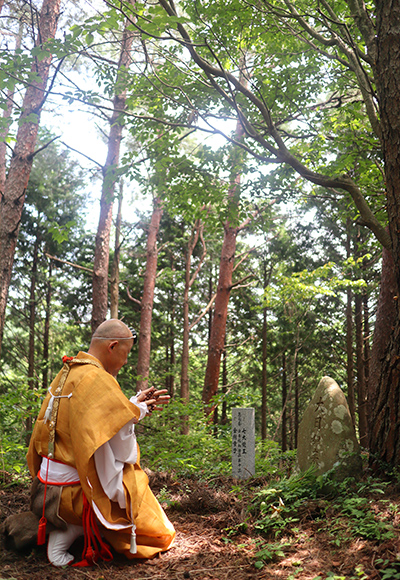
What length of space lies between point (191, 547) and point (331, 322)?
13.7 metres

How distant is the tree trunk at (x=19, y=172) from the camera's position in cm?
642

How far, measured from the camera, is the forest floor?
266cm

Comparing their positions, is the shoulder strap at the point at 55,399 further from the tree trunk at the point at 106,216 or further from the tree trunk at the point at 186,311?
the tree trunk at the point at 186,311

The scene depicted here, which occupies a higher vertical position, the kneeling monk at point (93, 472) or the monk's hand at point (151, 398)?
the monk's hand at point (151, 398)

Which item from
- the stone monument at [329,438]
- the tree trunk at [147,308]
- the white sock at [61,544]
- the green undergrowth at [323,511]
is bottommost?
the white sock at [61,544]

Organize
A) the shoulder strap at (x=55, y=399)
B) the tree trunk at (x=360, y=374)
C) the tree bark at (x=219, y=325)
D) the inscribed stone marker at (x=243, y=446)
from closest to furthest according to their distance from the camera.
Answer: the shoulder strap at (x=55, y=399) → the inscribed stone marker at (x=243, y=446) → the tree bark at (x=219, y=325) → the tree trunk at (x=360, y=374)

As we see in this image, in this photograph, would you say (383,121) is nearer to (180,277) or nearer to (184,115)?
(184,115)

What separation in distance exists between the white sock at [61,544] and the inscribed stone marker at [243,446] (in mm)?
2638

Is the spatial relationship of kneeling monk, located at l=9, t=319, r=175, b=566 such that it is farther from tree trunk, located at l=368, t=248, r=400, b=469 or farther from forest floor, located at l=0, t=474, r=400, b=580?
tree trunk, located at l=368, t=248, r=400, b=469

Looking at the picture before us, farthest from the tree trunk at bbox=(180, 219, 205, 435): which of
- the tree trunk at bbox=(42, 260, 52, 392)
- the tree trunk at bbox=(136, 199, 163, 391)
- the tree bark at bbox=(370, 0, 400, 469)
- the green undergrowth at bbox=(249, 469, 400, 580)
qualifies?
the tree bark at bbox=(370, 0, 400, 469)

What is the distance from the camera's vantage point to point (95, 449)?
318 centimetres

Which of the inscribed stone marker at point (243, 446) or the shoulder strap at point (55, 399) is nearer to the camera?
the shoulder strap at point (55, 399)

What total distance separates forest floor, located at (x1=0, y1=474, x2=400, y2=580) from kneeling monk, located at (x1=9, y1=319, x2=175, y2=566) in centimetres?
16

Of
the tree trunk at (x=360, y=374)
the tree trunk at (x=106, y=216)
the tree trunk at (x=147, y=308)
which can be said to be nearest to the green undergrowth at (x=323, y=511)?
the tree trunk at (x=106, y=216)
